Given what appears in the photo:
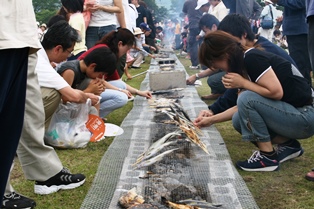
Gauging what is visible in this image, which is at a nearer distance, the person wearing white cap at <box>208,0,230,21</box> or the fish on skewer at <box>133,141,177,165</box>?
the fish on skewer at <box>133,141,177,165</box>

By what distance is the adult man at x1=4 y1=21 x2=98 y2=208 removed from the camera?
8.84 feet

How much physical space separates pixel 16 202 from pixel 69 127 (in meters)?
1.37

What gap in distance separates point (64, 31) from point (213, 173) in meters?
1.74

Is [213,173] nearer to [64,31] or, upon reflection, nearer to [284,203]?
[284,203]

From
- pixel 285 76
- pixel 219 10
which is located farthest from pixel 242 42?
pixel 219 10

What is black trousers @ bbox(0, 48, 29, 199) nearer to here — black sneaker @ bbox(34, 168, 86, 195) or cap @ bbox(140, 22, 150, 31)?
black sneaker @ bbox(34, 168, 86, 195)

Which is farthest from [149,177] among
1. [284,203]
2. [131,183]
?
[284,203]

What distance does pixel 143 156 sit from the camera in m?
3.48

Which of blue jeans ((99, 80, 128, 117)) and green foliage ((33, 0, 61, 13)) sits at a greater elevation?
blue jeans ((99, 80, 128, 117))

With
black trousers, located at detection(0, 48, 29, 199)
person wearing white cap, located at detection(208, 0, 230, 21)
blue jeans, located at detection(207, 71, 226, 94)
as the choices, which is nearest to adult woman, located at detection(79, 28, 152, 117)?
blue jeans, located at detection(207, 71, 226, 94)

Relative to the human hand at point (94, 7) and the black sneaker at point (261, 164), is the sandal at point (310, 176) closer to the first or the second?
the black sneaker at point (261, 164)

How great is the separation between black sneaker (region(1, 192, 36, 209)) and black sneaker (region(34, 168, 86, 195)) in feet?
0.73

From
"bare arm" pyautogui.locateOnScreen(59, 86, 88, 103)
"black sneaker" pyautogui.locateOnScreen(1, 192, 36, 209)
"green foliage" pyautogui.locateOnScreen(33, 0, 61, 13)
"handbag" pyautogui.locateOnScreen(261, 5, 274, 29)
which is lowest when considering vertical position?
"green foliage" pyautogui.locateOnScreen(33, 0, 61, 13)

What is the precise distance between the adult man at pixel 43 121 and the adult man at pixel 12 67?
1.66 feet
